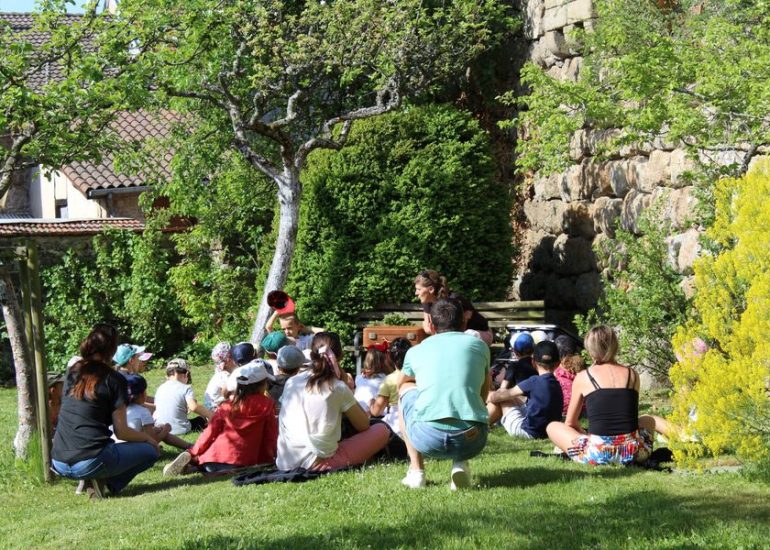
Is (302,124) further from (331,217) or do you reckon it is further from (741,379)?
(741,379)

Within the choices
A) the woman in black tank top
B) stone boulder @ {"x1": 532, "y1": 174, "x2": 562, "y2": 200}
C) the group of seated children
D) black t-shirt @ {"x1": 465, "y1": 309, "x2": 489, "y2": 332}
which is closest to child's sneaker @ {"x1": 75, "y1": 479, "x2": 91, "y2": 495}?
the group of seated children

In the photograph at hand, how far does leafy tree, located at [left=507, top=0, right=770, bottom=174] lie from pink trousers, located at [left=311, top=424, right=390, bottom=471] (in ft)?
12.0

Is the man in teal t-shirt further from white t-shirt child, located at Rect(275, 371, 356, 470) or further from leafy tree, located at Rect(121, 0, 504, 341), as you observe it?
leafy tree, located at Rect(121, 0, 504, 341)

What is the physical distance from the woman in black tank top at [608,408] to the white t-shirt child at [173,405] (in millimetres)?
4042

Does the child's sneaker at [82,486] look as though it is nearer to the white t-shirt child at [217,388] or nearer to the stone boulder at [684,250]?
the white t-shirt child at [217,388]

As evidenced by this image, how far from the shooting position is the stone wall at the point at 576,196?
12.4 metres

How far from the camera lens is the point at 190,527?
20.3 ft

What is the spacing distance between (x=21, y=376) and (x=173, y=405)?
1.63 m

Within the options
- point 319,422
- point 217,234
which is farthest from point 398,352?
point 217,234

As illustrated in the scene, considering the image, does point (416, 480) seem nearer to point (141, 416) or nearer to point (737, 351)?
point (737, 351)

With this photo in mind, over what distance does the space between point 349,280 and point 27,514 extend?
6932mm

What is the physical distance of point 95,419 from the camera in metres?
7.52

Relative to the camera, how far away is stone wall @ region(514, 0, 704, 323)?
487 inches

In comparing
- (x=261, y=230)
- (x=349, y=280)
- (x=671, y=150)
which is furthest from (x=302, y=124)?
(x=671, y=150)
